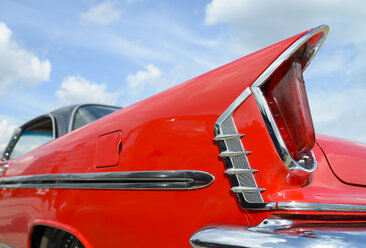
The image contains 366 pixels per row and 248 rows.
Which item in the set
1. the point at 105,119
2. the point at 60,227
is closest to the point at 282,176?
the point at 105,119

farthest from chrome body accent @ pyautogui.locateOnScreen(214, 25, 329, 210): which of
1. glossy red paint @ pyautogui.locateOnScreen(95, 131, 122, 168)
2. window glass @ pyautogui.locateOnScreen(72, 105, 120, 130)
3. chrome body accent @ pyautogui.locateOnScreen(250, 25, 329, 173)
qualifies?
window glass @ pyautogui.locateOnScreen(72, 105, 120, 130)

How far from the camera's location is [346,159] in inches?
59.3

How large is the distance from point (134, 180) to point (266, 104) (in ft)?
2.12

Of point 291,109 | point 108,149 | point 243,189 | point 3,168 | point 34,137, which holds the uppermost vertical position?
point 34,137

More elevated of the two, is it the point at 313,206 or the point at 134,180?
the point at 134,180

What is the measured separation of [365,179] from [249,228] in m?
0.63

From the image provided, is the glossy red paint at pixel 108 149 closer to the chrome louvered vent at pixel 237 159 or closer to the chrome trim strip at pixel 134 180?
the chrome trim strip at pixel 134 180

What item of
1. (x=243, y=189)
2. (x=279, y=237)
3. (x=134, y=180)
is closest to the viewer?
(x=279, y=237)

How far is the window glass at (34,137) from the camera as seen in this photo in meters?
3.27

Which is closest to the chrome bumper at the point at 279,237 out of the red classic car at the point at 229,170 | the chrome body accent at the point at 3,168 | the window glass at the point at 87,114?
the red classic car at the point at 229,170

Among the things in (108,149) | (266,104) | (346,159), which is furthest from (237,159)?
(108,149)

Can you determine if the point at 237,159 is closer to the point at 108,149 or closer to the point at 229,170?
the point at 229,170

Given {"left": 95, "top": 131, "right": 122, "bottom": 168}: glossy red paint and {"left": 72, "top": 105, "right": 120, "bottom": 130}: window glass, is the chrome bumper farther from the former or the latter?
{"left": 72, "top": 105, "right": 120, "bottom": 130}: window glass

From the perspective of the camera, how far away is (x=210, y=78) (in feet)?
4.83
